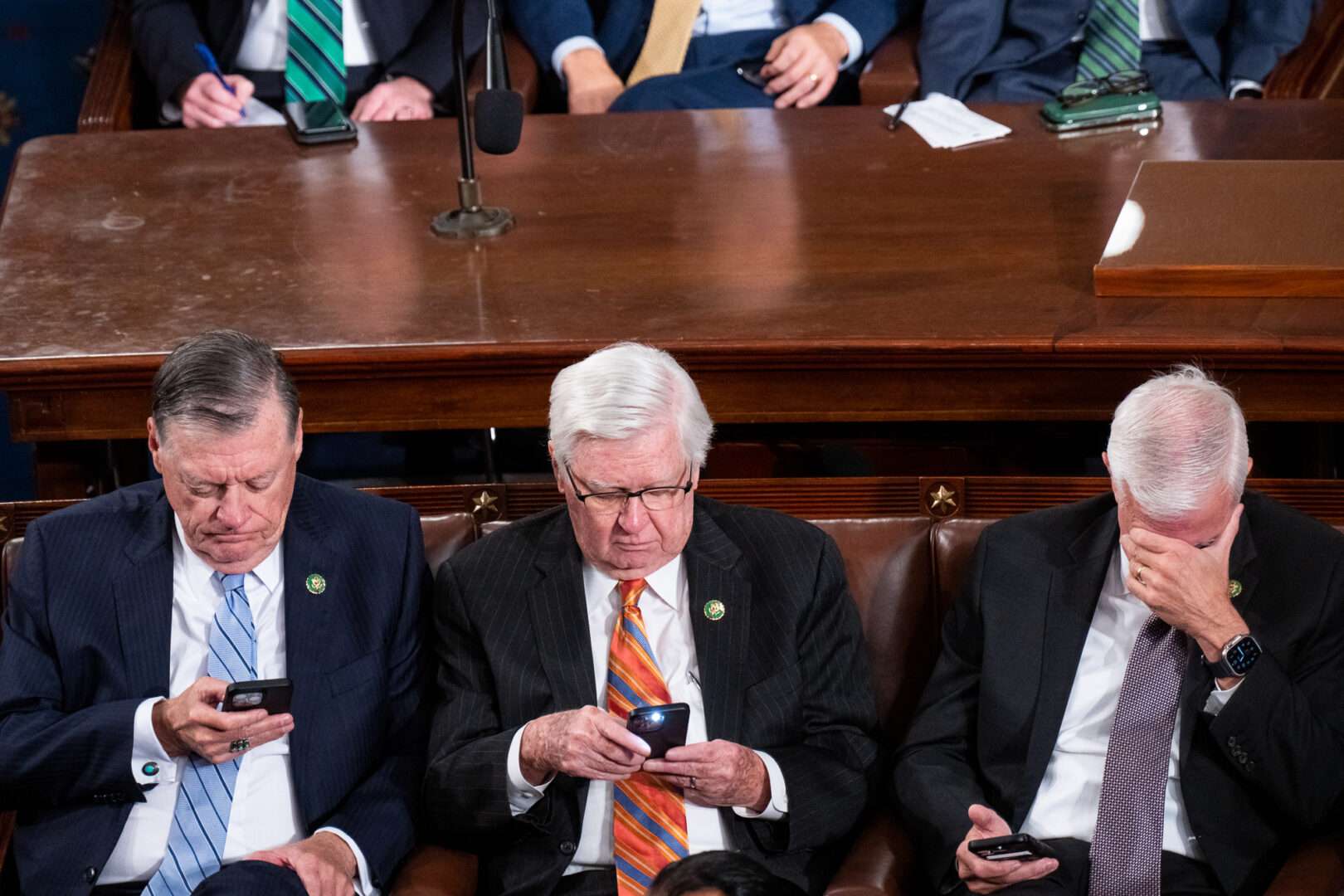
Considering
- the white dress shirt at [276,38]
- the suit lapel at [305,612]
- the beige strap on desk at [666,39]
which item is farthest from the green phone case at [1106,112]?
the suit lapel at [305,612]

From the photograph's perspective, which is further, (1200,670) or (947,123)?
(947,123)

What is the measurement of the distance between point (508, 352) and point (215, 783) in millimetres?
834

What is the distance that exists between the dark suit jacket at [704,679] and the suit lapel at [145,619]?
39cm

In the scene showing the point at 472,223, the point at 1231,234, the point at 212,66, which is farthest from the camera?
the point at 212,66

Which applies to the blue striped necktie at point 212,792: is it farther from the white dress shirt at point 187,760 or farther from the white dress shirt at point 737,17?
the white dress shirt at point 737,17

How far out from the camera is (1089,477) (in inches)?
109

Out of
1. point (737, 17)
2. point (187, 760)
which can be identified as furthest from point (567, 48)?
point (187, 760)

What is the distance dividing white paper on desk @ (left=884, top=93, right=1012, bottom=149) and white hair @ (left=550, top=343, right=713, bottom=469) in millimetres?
1417

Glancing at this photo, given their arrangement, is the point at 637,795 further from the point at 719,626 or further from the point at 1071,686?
the point at 1071,686

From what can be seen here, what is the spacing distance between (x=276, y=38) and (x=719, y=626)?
101 inches

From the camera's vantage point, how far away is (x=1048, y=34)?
14.1 ft

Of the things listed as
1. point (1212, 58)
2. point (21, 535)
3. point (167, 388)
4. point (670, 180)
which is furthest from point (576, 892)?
point (1212, 58)

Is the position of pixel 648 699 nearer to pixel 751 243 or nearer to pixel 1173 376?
pixel 1173 376

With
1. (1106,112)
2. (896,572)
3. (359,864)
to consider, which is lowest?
(359,864)
